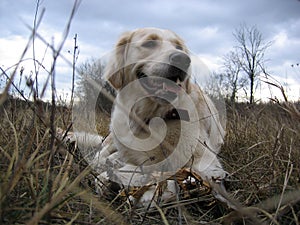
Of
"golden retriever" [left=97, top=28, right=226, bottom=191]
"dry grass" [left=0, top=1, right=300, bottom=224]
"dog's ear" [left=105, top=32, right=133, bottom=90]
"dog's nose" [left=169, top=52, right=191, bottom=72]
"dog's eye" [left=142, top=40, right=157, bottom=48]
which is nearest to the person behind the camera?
"dry grass" [left=0, top=1, right=300, bottom=224]

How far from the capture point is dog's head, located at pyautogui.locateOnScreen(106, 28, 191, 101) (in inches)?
105

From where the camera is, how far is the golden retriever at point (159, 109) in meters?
2.54

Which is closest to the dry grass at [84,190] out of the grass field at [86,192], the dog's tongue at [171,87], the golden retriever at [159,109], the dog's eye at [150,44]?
the grass field at [86,192]

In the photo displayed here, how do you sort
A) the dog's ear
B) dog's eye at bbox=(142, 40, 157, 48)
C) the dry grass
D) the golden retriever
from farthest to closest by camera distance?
the dog's ear < dog's eye at bbox=(142, 40, 157, 48) < the golden retriever < the dry grass

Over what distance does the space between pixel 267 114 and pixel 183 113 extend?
3.60ft

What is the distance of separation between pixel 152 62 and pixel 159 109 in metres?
0.40

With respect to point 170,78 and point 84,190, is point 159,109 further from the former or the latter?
point 84,190

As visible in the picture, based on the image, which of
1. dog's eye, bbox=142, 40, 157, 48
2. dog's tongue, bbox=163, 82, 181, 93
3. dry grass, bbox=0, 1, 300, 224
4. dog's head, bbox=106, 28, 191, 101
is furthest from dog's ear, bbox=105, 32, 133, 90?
dry grass, bbox=0, 1, 300, 224

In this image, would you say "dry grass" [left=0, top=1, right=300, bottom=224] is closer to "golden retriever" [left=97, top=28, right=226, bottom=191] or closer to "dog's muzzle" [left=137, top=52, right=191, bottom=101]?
"golden retriever" [left=97, top=28, right=226, bottom=191]

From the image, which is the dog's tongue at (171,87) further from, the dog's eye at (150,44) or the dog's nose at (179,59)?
the dog's eye at (150,44)

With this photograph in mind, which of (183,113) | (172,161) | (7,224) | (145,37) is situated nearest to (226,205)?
(7,224)

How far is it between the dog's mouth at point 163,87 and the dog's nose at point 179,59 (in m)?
0.15

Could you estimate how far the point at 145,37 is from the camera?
3027mm

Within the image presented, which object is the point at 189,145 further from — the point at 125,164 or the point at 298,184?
the point at 298,184
